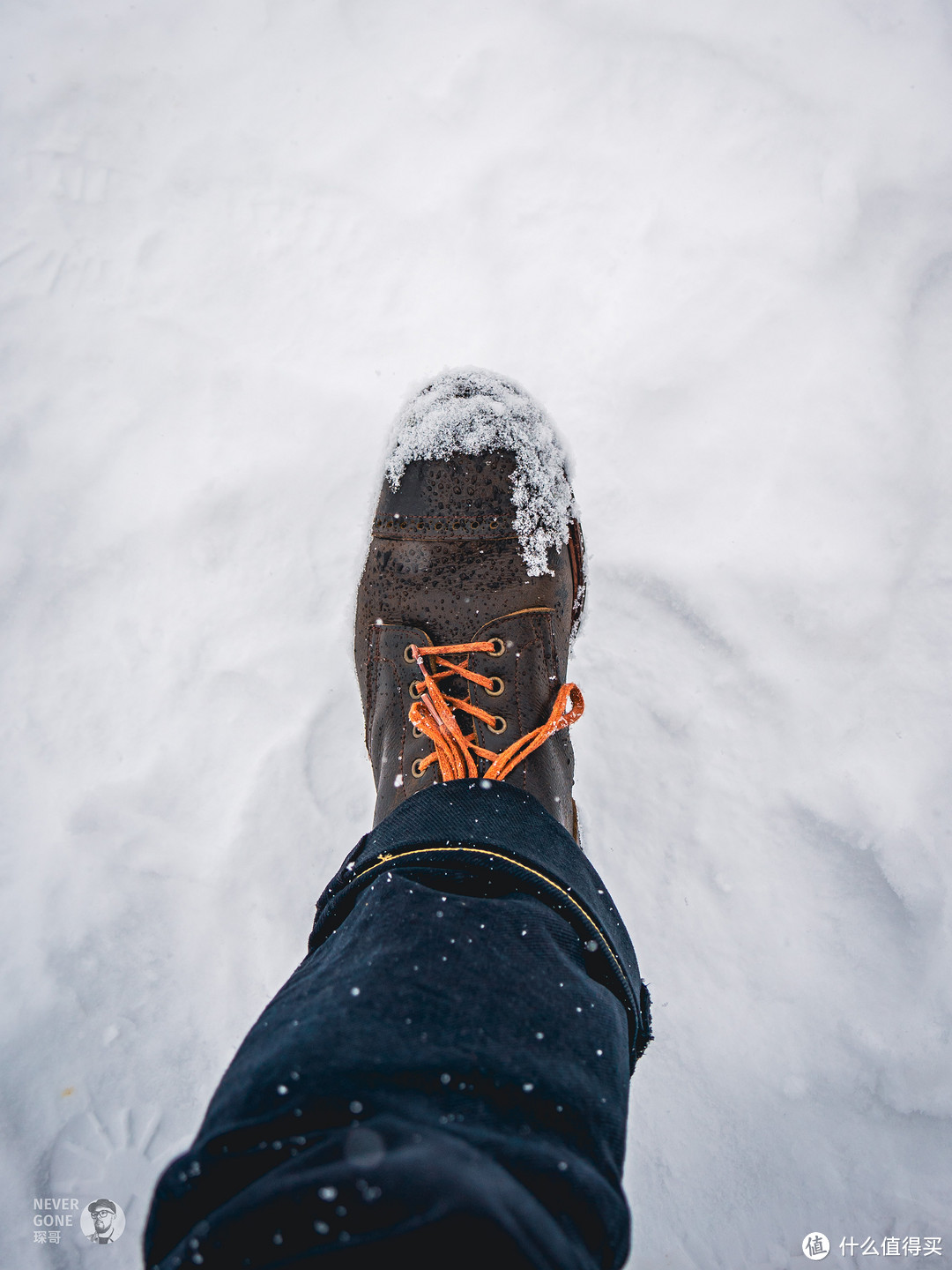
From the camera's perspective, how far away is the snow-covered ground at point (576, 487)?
1.06 metres

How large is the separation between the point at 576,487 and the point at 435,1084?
2.91ft

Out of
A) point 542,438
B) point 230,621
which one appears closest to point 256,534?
point 230,621

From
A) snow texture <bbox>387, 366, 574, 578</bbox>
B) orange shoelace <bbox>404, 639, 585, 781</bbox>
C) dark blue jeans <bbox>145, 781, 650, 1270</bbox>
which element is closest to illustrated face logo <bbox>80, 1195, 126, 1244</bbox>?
dark blue jeans <bbox>145, 781, 650, 1270</bbox>

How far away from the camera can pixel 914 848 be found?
1.05m

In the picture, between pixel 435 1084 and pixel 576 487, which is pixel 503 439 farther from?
pixel 435 1084

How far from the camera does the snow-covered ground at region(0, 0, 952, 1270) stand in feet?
3.49

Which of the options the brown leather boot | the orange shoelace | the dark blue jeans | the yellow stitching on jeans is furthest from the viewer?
the brown leather boot

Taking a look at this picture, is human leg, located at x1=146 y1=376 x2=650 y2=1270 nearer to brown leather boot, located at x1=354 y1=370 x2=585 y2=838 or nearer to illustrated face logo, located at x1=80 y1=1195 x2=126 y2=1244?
brown leather boot, located at x1=354 y1=370 x2=585 y2=838

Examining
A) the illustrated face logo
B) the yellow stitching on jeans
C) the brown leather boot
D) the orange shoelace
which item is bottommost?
the illustrated face logo

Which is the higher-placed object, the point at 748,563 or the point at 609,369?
the point at 609,369

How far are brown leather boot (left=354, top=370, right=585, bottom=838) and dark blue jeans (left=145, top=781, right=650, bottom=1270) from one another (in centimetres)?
35

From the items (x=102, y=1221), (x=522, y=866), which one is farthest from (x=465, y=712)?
(x=102, y=1221)

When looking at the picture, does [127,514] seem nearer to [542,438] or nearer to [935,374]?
[542,438]

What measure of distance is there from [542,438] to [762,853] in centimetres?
77
